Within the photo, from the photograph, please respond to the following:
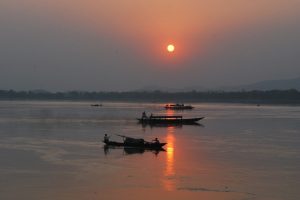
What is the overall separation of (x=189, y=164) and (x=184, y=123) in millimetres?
45836

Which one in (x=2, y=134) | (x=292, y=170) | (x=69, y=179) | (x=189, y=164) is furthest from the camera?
(x=2, y=134)

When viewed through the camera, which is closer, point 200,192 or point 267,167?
point 200,192

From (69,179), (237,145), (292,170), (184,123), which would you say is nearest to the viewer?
(69,179)

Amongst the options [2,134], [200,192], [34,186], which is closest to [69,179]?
[34,186]

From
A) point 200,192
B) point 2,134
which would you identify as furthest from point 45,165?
point 2,134

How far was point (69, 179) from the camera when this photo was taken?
87.2 feet

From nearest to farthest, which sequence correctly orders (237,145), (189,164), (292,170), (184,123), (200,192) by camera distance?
(200,192)
(292,170)
(189,164)
(237,145)
(184,123)

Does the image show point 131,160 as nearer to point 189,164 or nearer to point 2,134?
point 189,164

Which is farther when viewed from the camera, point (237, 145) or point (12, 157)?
point (237, 145)

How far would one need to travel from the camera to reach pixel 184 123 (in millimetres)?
77812

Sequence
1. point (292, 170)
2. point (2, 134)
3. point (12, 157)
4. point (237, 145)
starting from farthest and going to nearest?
point (2, 134) < point (237, 145) < point (12, 157) < point (292, 170)

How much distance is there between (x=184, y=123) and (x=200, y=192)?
54192 mm

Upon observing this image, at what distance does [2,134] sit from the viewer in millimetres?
52844

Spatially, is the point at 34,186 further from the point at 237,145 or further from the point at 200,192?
the point at 237,145
